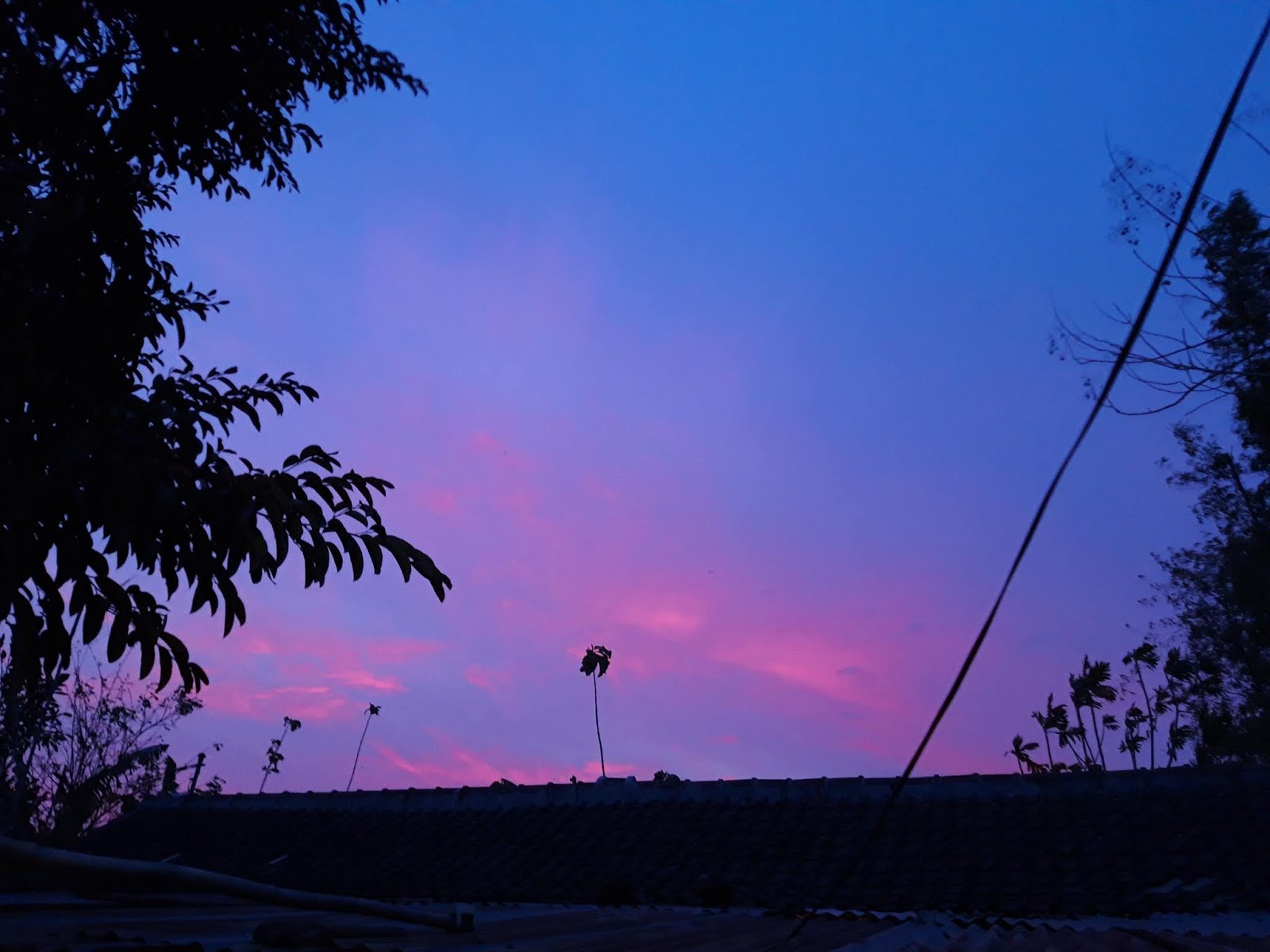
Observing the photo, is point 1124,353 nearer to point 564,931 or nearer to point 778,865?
point 564,931

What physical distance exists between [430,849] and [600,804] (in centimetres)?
209

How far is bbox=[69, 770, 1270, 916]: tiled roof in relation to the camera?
24.4 feet

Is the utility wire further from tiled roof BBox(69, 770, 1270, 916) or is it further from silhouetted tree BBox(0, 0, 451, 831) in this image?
tiled roof BBox(69, 770, 1270, 916)

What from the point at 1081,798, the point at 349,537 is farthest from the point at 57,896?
the point at 1081,798

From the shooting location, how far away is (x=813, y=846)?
9.30 metres

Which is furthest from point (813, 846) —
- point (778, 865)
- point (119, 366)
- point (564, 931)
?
point (119, 366)

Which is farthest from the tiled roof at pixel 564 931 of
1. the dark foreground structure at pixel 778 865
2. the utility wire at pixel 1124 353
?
the utility wire at pixel 1124 353

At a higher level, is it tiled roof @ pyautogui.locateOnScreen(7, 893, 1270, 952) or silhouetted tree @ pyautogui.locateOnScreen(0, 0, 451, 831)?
silhouetted tree @ pyautogui.locateOnScreen(0, 0, 451, 831)

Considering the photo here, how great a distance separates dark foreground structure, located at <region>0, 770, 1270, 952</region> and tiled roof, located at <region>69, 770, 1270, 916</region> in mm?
24

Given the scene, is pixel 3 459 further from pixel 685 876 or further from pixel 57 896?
pixel 685 876

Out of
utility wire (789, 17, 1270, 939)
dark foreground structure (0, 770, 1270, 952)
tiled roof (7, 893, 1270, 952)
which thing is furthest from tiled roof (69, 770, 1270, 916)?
utility wire (789, 17, 1270, 939)

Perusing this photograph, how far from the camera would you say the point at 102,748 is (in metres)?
21.5

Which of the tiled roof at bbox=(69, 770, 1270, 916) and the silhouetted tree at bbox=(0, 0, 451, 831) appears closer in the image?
the silhouetted tree at bbox=(0, 0, 451, 831)

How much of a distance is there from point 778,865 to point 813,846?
0.52 meters
